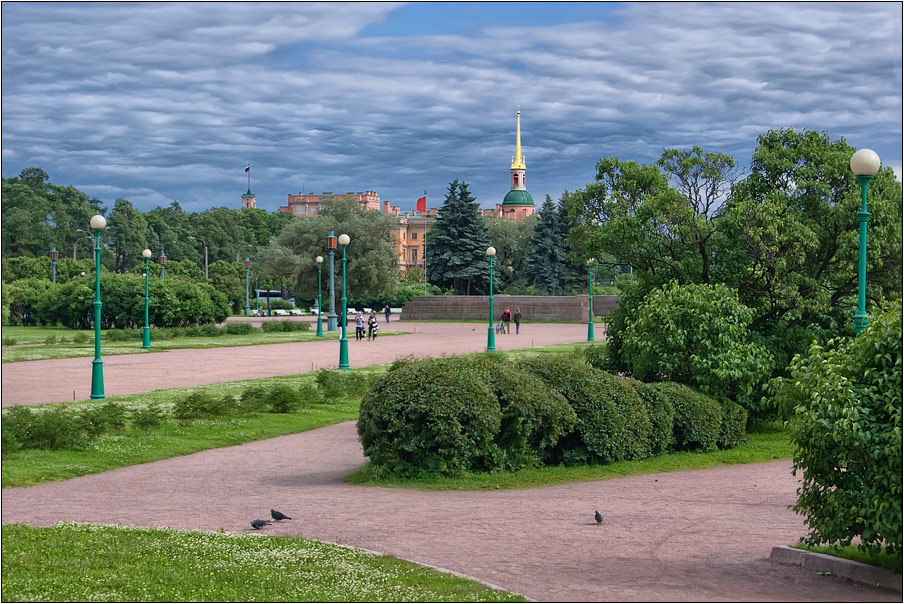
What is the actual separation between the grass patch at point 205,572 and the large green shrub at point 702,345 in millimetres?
9131

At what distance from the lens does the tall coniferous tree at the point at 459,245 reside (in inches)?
2884

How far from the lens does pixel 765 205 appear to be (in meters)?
17.5

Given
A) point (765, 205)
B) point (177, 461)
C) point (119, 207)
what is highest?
point (119, 207)

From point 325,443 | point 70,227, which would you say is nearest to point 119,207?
point 70,227

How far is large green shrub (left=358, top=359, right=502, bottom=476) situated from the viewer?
12492mm

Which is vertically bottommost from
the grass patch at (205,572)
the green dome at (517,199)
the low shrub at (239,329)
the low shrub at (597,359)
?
the grass patch at (205,572)

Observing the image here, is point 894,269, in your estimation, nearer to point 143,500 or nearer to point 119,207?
point 143,500

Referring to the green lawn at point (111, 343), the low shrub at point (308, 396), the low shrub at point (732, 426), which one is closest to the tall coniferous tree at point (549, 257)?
the green lawn at point (111, 343)

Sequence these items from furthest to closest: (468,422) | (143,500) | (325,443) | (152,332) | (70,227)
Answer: (70,227) < (152,332) < (325,443) < (468,422) < (143,500)

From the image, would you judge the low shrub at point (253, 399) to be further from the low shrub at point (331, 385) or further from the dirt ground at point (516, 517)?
the dirt ground at point (516, 517)

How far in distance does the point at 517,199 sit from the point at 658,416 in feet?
404

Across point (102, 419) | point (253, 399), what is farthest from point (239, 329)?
point (102, 419)

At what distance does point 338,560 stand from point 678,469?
23.8 feet

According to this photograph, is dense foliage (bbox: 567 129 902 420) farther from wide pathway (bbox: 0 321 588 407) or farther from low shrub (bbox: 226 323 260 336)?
low shrub (bbox: 226 323 260 336)
